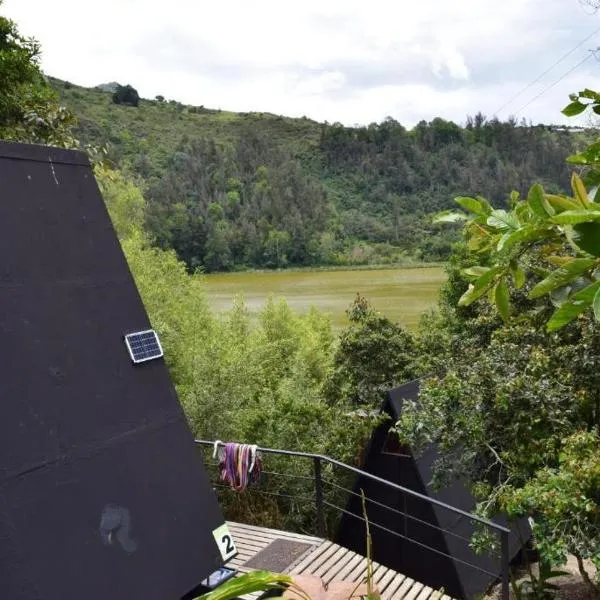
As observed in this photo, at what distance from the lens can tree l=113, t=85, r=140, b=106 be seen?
77188mm

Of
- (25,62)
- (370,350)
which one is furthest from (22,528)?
(370,350)

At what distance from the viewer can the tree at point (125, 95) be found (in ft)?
253

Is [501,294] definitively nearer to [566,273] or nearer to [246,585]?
[566,273]

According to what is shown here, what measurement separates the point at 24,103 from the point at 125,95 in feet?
252

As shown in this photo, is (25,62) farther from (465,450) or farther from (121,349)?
(465,450)

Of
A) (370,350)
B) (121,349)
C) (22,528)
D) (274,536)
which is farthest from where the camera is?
(370,350)

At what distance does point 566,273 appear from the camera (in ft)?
4.39

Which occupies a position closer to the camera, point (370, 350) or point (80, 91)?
point (370, 350)

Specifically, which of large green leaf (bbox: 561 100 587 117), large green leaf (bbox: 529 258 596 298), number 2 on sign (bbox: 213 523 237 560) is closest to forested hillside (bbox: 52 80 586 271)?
number 2 on sign (bbox: 213 523 237 560)

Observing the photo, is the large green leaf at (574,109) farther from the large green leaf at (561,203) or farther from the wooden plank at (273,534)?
the wooden plank at (273,534)

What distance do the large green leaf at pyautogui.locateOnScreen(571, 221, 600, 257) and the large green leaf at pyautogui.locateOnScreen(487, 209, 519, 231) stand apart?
0.29 meters

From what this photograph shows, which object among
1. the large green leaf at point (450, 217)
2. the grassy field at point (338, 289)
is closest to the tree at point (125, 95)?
the grassy field at point (338, 289)

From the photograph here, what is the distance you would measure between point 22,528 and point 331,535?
20.0 ft

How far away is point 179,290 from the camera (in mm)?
15273
